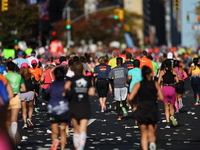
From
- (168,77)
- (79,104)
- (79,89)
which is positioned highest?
(168,77)

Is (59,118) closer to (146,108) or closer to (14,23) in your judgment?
(146,108)

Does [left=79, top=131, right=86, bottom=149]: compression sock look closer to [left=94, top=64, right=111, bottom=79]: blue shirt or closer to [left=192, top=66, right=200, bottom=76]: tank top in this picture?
[left=94, top=64, right=111, bottom=79]: blue shirt

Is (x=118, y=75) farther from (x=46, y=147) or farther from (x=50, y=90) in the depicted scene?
(x=50, y=90)

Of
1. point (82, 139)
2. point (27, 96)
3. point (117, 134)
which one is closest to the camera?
point (82, 139)

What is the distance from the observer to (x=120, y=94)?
18.4 m

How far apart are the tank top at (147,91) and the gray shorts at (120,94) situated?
7.45 meters

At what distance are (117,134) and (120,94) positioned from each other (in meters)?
3.76

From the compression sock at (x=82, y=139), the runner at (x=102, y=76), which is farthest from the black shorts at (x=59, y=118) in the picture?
the runner at (x=102, y=76)

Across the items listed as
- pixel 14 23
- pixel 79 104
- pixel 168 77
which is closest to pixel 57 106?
pixel 79 104

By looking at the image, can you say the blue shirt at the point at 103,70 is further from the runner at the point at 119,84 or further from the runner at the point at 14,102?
the runner at the point at 14,102

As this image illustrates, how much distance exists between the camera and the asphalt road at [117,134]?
12.7 metres

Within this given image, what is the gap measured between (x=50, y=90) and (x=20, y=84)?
1.90 m

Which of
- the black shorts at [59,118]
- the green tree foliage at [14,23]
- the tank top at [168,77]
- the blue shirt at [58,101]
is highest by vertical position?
the green tree foliage at [14,23]

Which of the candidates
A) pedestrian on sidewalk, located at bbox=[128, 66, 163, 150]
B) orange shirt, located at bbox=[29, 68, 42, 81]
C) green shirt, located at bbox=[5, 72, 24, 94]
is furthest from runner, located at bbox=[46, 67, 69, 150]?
orange shirt, located at bbox=[29, 68, 42, 81]
